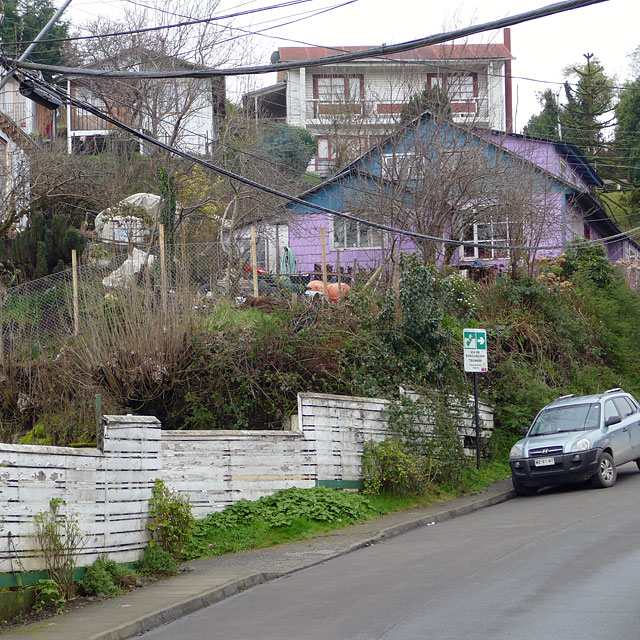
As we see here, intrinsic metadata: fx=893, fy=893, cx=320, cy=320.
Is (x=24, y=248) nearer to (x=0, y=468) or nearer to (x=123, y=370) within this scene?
(x=123, y=370)

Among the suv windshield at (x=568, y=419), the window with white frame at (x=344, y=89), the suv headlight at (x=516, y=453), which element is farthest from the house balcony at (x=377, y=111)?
the suv headlight at (x=516, y=453)

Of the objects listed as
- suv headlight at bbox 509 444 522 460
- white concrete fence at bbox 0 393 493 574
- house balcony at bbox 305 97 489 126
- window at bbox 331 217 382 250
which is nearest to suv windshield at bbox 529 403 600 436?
suv headlight at bbox 509 444 522 460

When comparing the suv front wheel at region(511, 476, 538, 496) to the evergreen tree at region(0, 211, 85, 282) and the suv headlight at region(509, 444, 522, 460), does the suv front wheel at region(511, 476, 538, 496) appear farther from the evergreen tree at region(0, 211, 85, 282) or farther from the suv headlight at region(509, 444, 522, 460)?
the evergreen tree at region(0, 211, 85, 282)

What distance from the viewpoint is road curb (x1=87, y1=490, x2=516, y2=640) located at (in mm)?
8383

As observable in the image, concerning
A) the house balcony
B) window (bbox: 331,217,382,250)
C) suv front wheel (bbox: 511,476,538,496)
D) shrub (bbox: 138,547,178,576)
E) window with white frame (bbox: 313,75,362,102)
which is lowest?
suv front wheel (bbox: 511,476,538,496)

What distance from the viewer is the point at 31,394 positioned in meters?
16.7

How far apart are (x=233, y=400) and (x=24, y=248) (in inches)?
396

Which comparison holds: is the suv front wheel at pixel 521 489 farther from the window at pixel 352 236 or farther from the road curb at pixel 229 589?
the window at pixel 352 236

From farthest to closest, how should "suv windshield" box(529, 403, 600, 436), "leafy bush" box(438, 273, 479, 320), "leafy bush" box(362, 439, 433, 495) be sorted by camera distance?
"leafy bush" box(438, 273, 479, 320), "suv windshield" box(529, 403, 600, 436), "leafy bush" box(362, 439, 433, 495)

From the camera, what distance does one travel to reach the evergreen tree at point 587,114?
176 feet

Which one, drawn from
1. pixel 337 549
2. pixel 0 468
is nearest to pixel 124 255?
pixel 337 549

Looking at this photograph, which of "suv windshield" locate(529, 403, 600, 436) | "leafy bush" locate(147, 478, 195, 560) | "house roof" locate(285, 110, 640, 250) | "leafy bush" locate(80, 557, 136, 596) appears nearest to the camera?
"leafy bush" locate(80, 557, 136, 596)

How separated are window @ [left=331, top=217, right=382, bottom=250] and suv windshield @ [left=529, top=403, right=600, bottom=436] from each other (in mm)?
15864

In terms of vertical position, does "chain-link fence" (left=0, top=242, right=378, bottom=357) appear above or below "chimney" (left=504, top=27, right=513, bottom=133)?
below
